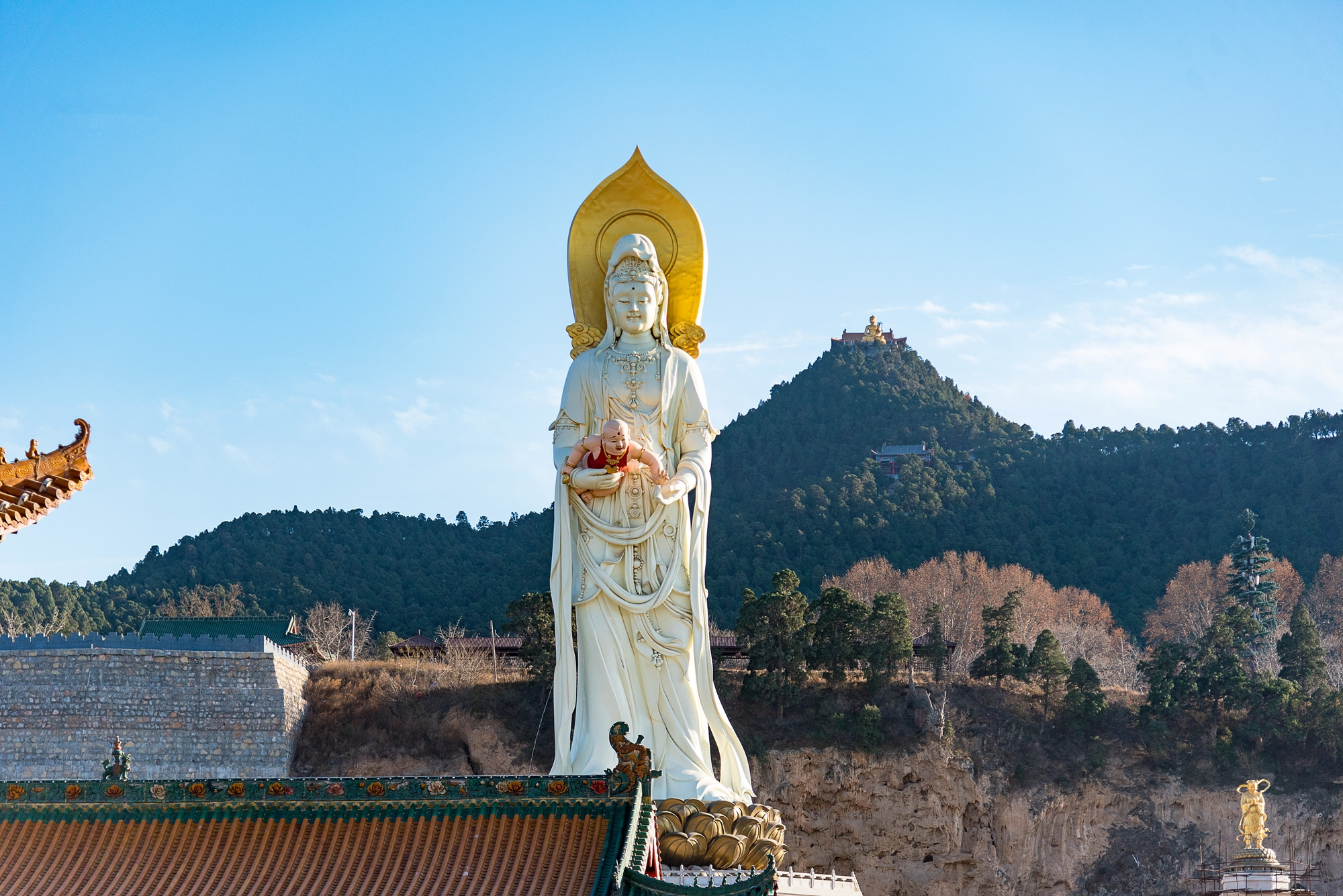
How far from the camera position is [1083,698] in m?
31.9

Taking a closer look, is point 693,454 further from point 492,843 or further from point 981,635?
point 981,635

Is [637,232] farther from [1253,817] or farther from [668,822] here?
[1253,817]

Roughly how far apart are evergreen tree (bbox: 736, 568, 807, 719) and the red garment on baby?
1860cm

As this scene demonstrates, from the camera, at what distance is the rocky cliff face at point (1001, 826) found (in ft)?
98.9

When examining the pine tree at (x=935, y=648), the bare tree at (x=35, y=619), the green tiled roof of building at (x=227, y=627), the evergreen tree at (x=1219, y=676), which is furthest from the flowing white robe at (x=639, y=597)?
the bare tree at (x=35, y=619)

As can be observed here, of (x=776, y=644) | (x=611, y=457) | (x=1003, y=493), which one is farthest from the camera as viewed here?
(x=1003, y=493)

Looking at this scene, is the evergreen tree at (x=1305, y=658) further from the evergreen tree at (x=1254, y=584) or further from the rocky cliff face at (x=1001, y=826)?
the evergreen tree at (x=1254, y=584)

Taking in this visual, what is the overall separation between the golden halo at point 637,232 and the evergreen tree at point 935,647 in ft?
63.8

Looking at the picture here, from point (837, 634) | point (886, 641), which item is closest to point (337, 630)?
point (837, 634)

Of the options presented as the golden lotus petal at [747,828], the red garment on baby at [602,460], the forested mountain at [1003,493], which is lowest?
the golden lotus petal at [747,828]

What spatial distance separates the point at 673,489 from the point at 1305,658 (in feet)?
79.0

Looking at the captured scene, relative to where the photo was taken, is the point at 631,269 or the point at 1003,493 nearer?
the point at 631,269

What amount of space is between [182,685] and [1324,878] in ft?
69.6

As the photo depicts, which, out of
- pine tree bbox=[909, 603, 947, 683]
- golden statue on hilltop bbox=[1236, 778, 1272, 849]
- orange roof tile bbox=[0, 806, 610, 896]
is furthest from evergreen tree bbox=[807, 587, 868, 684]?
orange roof tile bbox=[0, 806, 610, 896]
